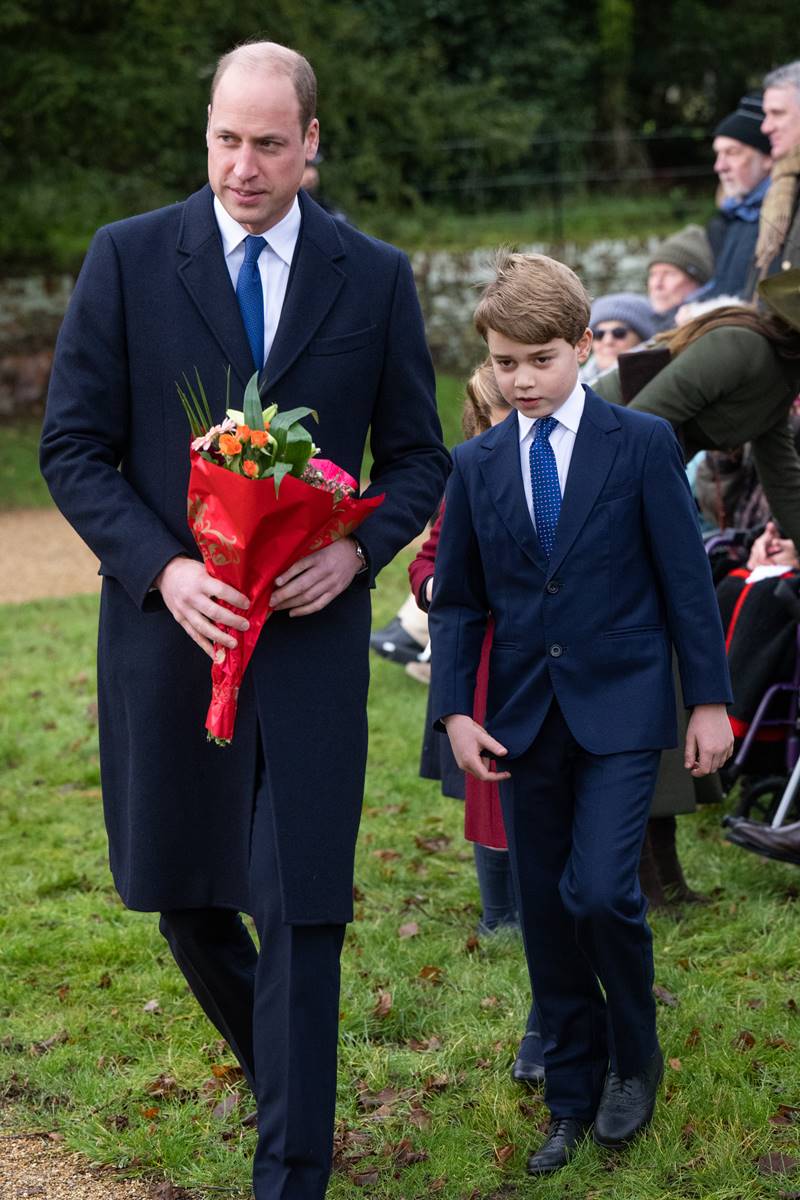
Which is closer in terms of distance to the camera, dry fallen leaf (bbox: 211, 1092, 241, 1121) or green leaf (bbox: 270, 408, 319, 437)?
green leaf (bbox: 270, 408, 319, 437)

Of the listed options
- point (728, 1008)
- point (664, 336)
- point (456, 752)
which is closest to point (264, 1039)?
point (456, 752)

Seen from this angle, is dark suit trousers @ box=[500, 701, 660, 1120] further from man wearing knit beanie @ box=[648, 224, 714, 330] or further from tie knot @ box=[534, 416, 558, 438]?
man wearing knit beanie @ box=[648, 224, 714, 330]

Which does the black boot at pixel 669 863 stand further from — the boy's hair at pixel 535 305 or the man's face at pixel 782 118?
the man's face at pixel 782 118

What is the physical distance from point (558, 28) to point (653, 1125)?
2417 centimetres

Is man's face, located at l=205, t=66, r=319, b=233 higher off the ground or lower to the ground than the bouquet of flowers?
higher

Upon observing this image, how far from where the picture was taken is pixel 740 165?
821cm

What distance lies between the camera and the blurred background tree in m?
18.1

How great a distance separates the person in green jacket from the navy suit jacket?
1.28 metres

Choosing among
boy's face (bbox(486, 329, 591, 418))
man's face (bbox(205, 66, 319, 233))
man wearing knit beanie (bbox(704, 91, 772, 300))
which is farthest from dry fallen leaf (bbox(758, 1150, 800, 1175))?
man wearing knit beanie (bbox(704, 91, 772, 300))

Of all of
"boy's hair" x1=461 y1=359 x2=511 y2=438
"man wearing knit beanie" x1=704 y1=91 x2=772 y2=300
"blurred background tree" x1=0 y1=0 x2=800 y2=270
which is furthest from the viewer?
"blurred background tree" x1=0 y1=0 x2=800 y2=270

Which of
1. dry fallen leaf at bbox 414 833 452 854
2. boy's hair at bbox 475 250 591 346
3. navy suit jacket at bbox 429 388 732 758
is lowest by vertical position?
dry fallen leaf at bbox 414 833 452 854

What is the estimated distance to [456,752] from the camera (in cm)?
381

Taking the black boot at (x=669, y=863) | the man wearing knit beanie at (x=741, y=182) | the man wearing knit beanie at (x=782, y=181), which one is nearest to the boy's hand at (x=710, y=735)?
the black boot at (x=669, y=863)

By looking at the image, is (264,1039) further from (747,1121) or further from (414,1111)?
(747,1121)
